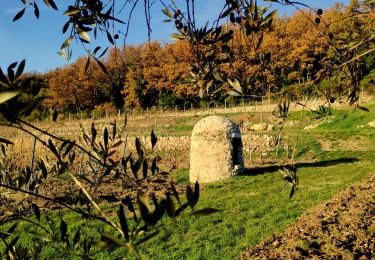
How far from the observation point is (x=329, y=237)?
649cm

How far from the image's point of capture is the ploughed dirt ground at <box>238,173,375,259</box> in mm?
5908

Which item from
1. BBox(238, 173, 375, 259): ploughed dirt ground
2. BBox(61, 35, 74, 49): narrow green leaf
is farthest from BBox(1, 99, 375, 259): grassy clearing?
BBox(61, 35, 74, 49): narrow green leaf

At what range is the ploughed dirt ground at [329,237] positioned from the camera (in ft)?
19.4

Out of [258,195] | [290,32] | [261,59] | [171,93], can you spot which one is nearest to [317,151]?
[258,195]

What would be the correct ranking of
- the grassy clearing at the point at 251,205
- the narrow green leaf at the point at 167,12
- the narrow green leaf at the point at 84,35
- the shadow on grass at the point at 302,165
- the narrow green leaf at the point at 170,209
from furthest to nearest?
the shadow on grass at the point at 302,165 → the grassy clearing at the point at 251,205 → the narrow green leaf at the point at 167,12 → the narrow green leaf at the point at 84,35 → the narrow green leaf at the point at 170,209

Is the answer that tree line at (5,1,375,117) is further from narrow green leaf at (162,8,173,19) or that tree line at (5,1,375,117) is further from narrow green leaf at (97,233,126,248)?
narrow green leaf at (97,233,126,248)

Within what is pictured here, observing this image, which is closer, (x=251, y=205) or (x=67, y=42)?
(x=67, y=42)

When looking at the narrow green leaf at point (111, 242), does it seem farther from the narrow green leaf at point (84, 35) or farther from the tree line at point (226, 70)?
the narrow green leaf at point (84, 35)

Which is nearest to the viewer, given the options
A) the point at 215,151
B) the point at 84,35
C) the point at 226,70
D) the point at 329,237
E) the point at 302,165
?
the point at 84,35

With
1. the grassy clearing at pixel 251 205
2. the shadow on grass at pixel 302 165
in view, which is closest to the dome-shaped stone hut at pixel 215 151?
the grassy clearing at pixel 251 205

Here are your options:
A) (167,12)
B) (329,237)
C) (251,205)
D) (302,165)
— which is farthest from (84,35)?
(302,165)

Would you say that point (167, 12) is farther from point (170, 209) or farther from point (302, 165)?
point (302, 165)

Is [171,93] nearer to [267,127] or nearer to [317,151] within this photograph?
[267,127]

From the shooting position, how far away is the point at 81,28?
208cm
